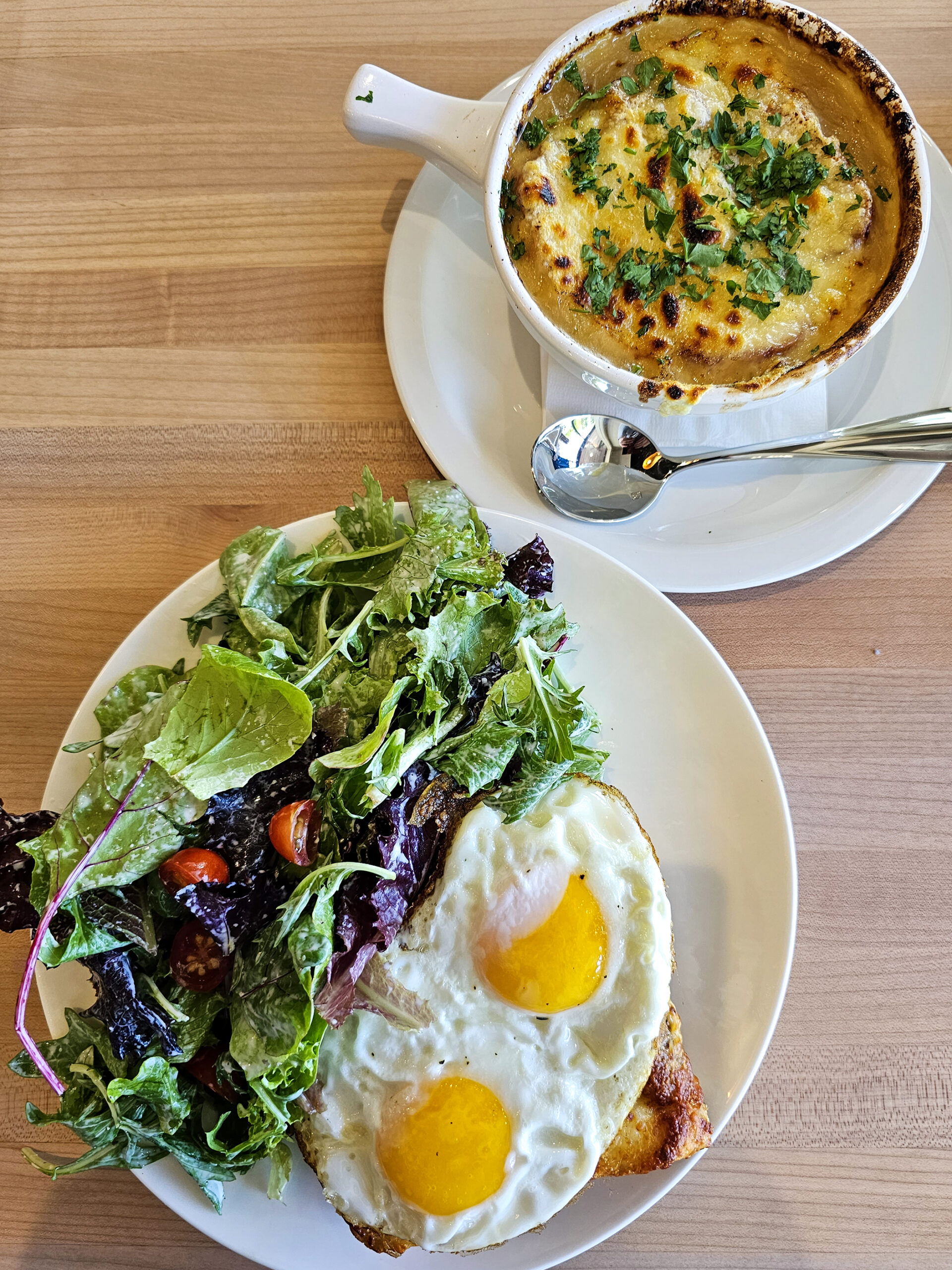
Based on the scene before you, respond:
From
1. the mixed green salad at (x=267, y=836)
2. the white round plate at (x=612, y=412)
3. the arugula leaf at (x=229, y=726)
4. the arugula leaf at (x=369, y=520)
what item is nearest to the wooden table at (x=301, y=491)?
the white round plate at (x=612, y=412)

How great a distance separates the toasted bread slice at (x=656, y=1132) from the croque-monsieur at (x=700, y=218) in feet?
4.33

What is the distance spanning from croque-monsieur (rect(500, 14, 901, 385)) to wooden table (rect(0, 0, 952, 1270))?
0.52 metres

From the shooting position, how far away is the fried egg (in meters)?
1.61

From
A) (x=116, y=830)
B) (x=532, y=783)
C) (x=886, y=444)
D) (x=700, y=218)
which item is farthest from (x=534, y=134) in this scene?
(x=116, y=830)

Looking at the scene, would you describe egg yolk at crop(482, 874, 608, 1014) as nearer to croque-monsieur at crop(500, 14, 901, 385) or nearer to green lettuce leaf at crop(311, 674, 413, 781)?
green lettuce leaf at crop(311, 674, 413, 781)

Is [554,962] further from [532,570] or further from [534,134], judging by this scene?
[534,134]

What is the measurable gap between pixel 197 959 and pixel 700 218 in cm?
166

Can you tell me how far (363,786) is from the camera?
1.61 meters

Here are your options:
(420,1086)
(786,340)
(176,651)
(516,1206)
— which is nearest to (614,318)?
(786,340)

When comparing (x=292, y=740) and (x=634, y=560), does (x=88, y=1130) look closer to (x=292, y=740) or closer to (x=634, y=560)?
(x=292, y=740)

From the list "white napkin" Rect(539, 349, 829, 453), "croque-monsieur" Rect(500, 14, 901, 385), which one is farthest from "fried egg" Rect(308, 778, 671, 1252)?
"croque-monsieur" Rect(500, 14, 901, 385)

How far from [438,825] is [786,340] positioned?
3.79 feet

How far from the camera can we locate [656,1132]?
1671 millimetres

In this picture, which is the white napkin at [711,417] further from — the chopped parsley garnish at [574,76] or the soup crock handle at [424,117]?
the chopped parsley garnish at [574,76]
